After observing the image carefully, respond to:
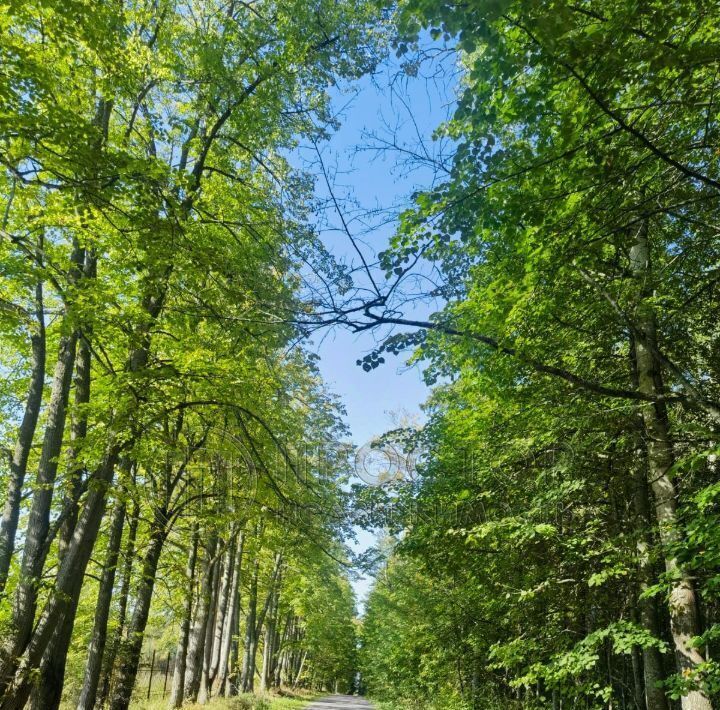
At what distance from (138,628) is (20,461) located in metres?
5.26

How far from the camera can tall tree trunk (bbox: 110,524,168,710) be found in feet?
35.9

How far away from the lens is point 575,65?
312 centimetres

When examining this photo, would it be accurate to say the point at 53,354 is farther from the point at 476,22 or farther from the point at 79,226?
the point at 476,22

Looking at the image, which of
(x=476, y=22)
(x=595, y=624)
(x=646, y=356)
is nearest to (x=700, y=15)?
(x=476, y=22)

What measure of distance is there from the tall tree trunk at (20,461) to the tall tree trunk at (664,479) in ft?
28.2

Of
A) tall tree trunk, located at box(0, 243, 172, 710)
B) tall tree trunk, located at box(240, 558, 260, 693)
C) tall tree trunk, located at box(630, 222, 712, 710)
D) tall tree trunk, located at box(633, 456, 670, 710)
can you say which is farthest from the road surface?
tall tree trunk, located at box(630, 222, 712, 710)

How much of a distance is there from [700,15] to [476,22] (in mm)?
1352

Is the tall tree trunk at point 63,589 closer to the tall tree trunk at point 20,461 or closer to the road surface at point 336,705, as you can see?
the tall tree trunk at point 20,461

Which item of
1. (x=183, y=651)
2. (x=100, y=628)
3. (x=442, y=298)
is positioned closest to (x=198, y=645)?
(x=183, y=651)

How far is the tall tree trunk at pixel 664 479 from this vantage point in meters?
5.58

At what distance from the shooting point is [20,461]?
30.1 ft

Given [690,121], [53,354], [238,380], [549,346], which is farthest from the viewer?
[53,354]

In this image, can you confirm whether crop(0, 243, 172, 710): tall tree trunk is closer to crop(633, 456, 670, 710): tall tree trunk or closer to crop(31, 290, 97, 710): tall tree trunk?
crop(31, 290, 97, 710): tall tree trunk

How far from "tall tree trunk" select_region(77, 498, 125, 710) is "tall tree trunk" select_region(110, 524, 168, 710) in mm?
711
